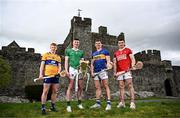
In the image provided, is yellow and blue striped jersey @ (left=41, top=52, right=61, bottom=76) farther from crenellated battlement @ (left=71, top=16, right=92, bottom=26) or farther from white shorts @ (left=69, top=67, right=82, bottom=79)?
crenellated battlement @ (left=71, top=16, right=92, bottom=26)

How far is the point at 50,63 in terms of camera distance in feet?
25.5

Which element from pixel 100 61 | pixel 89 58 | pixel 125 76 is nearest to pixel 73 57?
pixel 100 61

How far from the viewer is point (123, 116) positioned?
6.56 metres

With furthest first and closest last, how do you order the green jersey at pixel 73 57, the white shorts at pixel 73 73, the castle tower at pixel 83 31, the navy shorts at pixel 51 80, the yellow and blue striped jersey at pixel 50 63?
the castle tower at pixel 83 31, the green jersey at pixel 73 57, the white shorts at pixel 73 73, the yellow and blue striped jersey at pixel 50 63, the navy shorts at pixel 51 80

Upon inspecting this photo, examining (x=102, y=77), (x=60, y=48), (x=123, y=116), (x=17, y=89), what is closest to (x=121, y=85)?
(x=102, y=77)

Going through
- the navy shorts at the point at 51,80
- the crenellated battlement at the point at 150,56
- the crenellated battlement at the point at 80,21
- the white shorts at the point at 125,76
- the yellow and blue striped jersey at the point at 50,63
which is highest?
the crenellated battlement at the point at 80,21

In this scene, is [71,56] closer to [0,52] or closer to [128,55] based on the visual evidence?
[128,55]

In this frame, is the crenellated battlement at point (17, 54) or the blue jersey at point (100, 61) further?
the crenellated battlement at point (17, 54)

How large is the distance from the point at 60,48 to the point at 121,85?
2041 centimetres

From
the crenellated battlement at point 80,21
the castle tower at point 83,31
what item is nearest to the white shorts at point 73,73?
the castle tower at point 83,31

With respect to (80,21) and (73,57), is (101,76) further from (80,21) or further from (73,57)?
(80,21)

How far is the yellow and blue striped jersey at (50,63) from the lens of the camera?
767 cm

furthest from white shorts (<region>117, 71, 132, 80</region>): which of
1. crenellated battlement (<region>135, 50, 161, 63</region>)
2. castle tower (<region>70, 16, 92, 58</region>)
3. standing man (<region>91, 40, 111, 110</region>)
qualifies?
crenellated battlement (<region>135, 50, 161, 63</region>)

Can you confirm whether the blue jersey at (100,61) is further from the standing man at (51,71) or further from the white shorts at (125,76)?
the standing man at (51,71)
